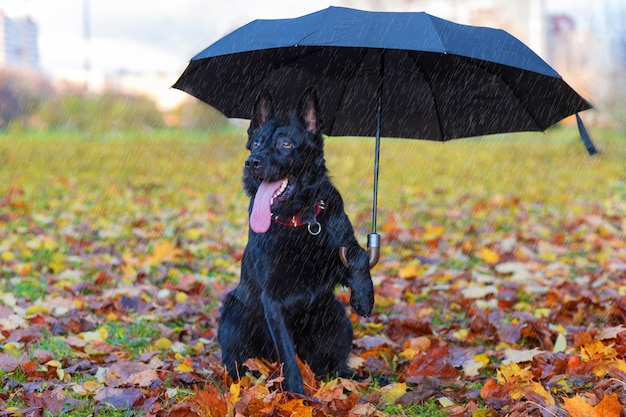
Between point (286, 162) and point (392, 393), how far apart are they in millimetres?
1247

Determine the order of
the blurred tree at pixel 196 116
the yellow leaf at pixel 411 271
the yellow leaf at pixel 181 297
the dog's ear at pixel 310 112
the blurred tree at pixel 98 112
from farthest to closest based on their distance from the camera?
the blurred tree at pixel 196 116 < the blurred tree at pixel 98 112 < the yellow leaf at pixel 411 271 < the yellow leaf at pixel 181 297 < the dog's ear at pixel 310 112

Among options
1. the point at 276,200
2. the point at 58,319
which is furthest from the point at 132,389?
the point at 58,319

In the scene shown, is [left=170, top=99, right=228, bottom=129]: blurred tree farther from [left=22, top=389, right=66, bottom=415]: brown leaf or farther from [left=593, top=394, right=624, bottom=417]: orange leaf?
[left=593, top=394, right=624, bottom=417]: orange leaf

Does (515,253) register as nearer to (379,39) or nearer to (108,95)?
(379,39)

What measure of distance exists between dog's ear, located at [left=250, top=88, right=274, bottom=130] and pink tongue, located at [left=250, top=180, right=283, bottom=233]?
0.40m

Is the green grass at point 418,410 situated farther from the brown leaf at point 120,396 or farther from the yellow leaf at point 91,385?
the yellow leaf at point 91,385

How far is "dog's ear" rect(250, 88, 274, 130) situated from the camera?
366 cm

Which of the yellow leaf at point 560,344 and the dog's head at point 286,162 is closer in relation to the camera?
the dog's head at point 286,162

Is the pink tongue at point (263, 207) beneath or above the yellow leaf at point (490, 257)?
above

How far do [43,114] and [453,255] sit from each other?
1227cm

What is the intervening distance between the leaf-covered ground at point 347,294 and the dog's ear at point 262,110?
1.29 metres

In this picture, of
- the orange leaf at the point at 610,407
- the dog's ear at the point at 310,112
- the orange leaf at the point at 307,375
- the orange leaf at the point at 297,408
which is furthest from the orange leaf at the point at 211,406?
the orange leaf at the point at 610,407

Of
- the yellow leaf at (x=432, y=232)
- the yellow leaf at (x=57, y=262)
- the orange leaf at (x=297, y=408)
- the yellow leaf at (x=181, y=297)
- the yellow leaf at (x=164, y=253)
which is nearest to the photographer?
the orange leaf at (x=297, y=408)

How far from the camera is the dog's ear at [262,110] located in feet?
12.0
